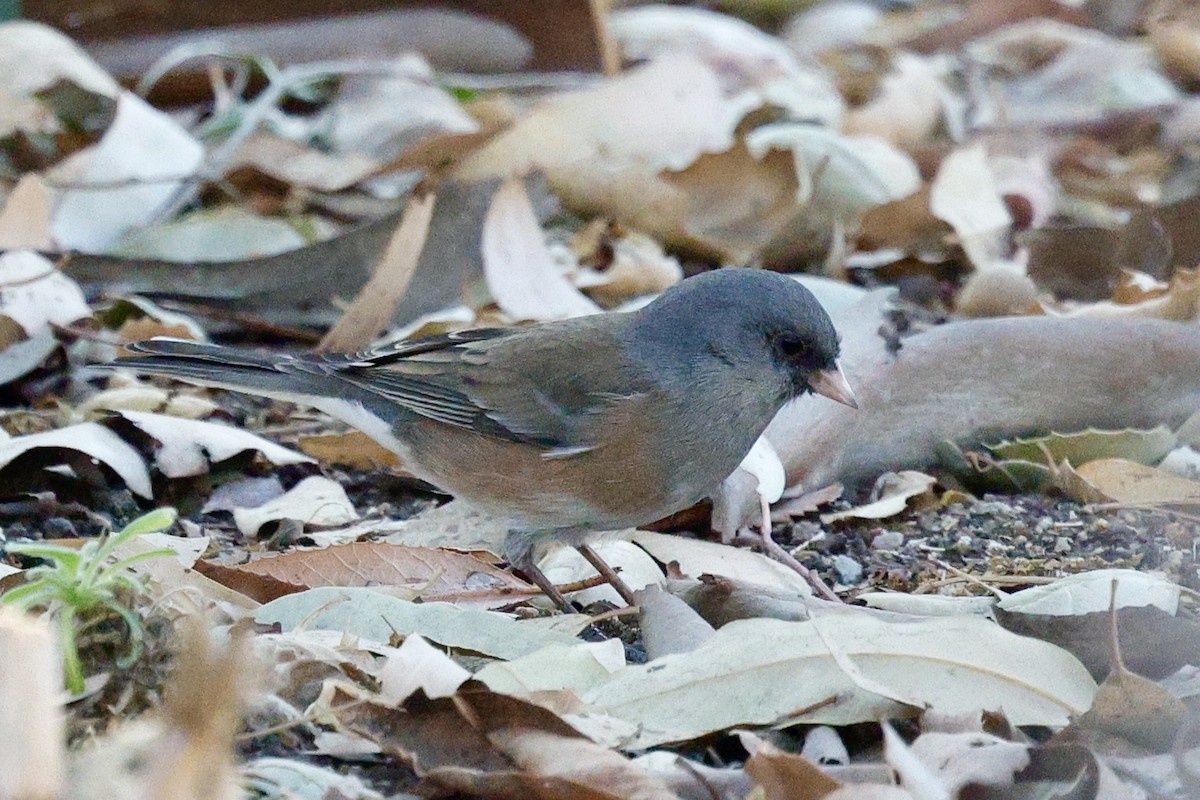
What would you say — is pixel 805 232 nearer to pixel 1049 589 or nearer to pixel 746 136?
pixel 746 136

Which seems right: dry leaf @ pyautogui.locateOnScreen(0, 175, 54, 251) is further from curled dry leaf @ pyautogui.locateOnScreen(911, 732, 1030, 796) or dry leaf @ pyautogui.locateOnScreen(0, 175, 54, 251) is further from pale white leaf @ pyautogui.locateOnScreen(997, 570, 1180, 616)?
curled dry leaf @ pyautogui.locateOnScreen(911, 732, 1030, 796)

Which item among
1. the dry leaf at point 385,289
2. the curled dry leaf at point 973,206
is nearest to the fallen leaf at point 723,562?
the dry leaf at point 385,289

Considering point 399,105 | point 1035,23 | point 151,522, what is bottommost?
point 1035,23

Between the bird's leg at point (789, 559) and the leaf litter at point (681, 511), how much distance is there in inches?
0.8

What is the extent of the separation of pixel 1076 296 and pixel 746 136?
123cm

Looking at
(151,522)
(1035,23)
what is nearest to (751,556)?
(151,522)

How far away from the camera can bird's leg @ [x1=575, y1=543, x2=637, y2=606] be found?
→ 277cm

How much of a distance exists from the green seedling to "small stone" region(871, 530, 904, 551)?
150 cm

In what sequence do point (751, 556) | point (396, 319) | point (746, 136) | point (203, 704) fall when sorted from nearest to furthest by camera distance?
point (203, 704) < point (751, 556) < point (396, 319) < point (746, 136)

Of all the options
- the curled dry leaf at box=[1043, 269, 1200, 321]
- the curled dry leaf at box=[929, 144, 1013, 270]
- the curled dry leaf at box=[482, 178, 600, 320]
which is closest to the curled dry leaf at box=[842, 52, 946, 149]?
the curled dry leaf at box=[929, 144, 1013, 270]

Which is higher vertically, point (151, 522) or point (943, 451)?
point (151, 522)

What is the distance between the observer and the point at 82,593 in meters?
2.00

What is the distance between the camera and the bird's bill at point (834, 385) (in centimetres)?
302

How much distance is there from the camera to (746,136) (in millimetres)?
4867
